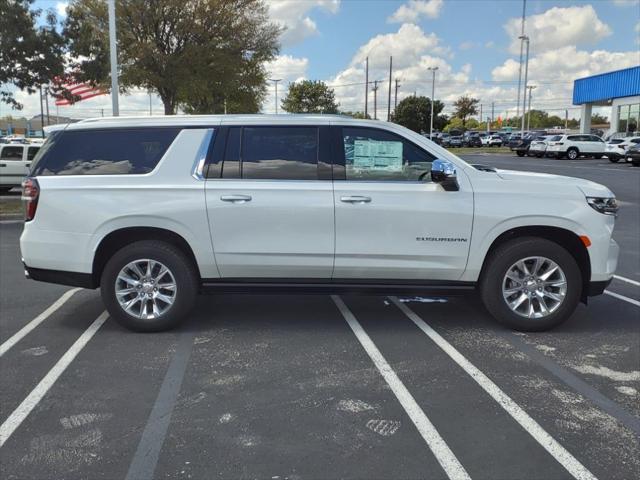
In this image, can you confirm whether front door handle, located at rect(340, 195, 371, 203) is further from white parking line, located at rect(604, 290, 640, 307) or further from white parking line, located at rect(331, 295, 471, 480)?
white parking line, located at rect(604, 290, 640, 307)

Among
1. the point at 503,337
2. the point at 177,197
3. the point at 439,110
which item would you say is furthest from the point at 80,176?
the point at 439,110

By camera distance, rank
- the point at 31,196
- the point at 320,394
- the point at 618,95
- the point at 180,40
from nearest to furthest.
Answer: the point at 320,394 → the point at 31,196 → the point at 180,40 → the point at 618,95

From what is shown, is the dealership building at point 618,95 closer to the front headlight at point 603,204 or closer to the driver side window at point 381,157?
the front headlight at point 603,204

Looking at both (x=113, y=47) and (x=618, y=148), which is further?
(x=618, y=148)

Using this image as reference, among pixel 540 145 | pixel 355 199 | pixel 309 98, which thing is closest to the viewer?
pixel 355 199

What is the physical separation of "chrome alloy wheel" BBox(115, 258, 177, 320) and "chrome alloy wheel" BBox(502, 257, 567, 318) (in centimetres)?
290

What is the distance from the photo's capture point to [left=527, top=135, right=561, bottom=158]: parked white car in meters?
39.2

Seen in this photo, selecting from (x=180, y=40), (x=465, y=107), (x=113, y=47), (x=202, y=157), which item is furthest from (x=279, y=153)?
(x=465, y=107)

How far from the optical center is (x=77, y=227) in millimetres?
4992

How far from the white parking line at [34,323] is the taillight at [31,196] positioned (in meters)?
1.02

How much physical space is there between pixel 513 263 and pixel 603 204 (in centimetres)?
93

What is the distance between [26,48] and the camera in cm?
1452

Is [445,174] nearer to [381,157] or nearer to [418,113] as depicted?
[381,157]

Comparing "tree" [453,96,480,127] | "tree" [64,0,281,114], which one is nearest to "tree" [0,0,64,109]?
"tree" [64,0,281,114]
